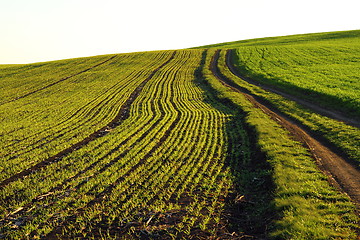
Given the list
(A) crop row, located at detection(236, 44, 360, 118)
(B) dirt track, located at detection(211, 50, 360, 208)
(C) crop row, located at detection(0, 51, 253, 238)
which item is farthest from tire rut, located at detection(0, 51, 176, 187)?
(A) crop row, located at detection(236, 44, 360, 118)

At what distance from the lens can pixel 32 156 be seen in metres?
17.0

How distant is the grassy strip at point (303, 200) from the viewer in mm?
8289

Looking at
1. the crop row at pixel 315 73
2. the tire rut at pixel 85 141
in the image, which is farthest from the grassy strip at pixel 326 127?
the tire rut at pixel 85 141

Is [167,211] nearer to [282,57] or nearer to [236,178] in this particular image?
[236,178]

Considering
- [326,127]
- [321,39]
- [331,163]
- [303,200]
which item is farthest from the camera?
[321,39]

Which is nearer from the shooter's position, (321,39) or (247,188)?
(247,188)

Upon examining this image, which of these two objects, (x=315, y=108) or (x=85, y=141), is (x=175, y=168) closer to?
(x=85, y=141)

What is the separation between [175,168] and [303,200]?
21.8 ft

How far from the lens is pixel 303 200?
10.1 meters

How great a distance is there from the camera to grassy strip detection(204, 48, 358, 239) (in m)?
8.29

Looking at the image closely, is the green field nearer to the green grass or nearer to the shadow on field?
the shadow on field

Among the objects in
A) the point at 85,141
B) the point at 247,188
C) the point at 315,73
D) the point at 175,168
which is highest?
the point at 315,73

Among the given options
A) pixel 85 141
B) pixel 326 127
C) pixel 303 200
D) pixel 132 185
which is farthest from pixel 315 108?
pixel 85 141

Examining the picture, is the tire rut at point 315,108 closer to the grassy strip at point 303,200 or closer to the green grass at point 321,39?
the grassy strip at point 303,200
